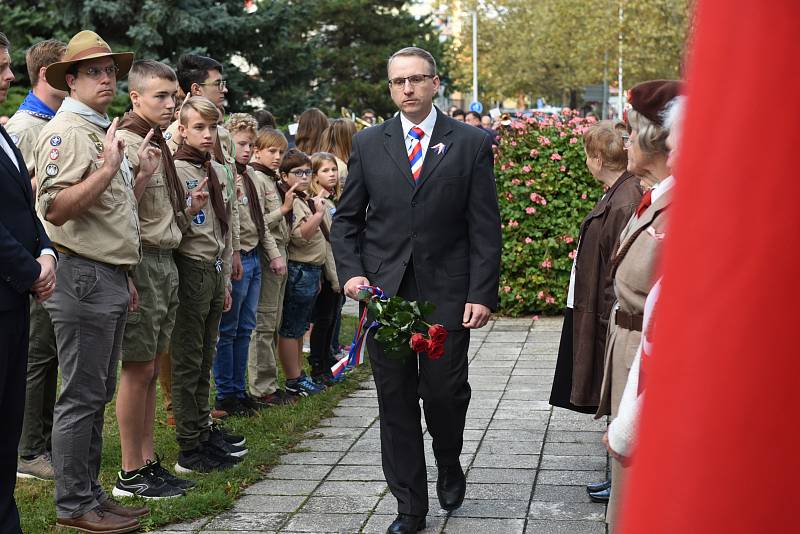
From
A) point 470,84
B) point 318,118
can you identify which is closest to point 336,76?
point 470,84

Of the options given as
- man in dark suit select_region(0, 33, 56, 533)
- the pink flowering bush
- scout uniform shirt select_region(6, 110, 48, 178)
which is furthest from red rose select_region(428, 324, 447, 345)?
the pink flowering bush

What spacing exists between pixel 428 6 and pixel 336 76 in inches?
604

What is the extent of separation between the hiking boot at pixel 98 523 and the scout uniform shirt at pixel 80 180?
3.89 ft

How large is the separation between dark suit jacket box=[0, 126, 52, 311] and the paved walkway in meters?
1.58

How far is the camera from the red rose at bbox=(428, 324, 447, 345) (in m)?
4.88

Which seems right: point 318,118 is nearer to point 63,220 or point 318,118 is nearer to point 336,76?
point 63,220

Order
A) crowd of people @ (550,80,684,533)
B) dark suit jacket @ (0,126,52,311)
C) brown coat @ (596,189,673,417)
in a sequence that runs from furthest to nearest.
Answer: dark suit jacket @ (0,126,52,311) → brown coat @ (596,189,673,417) → crowd of people @ (550,80,684,533)

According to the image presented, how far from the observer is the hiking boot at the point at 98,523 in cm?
502

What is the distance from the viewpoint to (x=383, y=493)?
5.89 meters

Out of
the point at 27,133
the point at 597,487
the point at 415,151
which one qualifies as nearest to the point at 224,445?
the point at 27,133

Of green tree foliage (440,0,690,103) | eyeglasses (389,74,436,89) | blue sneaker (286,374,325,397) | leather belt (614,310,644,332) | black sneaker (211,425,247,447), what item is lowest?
blue sneaker (286,374,325,397)

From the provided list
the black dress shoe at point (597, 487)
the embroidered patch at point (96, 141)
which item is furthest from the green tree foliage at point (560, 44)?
the embroidered patch at point (96, 141)

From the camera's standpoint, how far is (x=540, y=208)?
12.5m

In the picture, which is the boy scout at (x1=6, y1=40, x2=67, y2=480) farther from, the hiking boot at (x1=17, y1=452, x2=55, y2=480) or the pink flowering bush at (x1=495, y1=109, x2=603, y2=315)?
the pink flowering bush at (x1=495, y1=109, x2=603, y2=315)
